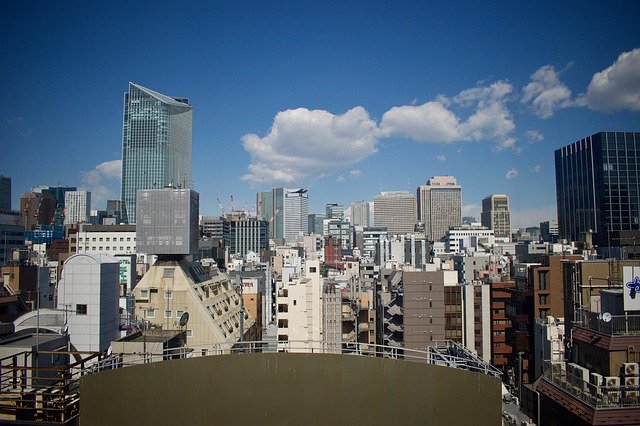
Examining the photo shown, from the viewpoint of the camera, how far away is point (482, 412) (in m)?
8.25

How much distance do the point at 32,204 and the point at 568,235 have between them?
79.1m

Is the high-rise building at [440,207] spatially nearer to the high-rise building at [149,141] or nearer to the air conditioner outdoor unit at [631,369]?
the high-rise building at [149,141]

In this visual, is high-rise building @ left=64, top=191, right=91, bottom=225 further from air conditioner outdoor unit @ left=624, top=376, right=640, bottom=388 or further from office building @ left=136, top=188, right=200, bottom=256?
air conditioner outdoor unit @ left=624, top=376, right=640, bottom=388

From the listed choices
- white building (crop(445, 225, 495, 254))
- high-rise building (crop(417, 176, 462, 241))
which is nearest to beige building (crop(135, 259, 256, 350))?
white building (crop(445, 225, 495, 254))

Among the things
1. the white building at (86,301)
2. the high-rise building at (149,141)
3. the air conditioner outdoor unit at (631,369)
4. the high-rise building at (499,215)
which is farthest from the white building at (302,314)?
the high-rise building at (149,141)

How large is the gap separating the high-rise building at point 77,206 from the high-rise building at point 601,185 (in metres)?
96.9

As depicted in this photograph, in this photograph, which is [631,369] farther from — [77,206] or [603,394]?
[77,206]

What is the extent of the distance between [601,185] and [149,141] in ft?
419

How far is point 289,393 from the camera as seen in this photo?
8.60 m

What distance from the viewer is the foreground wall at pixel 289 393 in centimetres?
825

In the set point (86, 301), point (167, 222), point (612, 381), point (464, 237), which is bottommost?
point (612, 381)

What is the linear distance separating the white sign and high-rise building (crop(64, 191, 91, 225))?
368ft

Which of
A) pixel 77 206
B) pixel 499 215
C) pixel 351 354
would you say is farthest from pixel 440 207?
pixel 351 354

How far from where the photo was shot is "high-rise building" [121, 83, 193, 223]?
14688 cm
